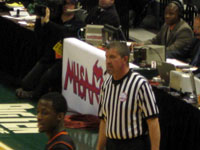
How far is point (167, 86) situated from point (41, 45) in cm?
349

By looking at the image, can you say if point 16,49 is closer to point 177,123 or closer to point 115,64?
point 177,123

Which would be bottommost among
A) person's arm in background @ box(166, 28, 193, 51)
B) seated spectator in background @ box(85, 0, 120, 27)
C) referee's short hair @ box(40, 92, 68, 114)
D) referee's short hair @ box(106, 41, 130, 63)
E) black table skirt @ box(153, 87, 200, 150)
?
black table skirt @ box(153, 87, 200, 150)

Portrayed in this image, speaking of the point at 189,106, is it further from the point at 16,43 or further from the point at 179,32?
the point at 16,43

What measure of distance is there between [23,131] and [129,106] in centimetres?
359

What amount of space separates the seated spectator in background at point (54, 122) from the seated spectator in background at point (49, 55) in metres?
6.00

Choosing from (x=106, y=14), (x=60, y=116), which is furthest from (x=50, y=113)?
(x=106, y=14)

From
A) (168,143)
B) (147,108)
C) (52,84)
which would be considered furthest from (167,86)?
(52,84)

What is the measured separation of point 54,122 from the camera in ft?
14.9

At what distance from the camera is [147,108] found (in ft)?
20.2

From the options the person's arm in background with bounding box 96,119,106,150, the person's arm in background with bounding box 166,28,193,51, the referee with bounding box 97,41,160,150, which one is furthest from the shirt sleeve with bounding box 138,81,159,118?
the person's arm in background with bounding box 166,28,193,51

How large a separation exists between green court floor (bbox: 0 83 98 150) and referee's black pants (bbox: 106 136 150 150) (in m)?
2.48

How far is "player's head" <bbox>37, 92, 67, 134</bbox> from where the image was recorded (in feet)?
14.9

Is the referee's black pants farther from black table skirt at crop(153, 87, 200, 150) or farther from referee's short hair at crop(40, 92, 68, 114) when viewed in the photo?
referee's short hair at crop(40, 92, 68, 114)

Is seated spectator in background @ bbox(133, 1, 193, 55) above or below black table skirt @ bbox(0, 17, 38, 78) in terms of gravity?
above
